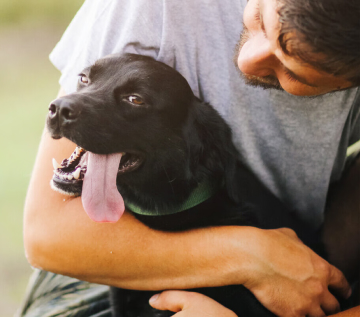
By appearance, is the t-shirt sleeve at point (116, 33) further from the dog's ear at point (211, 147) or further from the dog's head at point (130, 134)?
the dog's ear at point (211, 147)

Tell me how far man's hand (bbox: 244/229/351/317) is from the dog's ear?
22 centimetres

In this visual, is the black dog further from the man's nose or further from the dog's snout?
the man's nose

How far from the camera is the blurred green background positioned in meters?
2.53

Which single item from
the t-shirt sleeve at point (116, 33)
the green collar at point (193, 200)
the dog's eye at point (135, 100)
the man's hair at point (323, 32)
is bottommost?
the green collar at point (193, 200)

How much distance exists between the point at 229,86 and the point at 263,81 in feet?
0.59

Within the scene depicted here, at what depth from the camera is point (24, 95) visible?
12.6 feet

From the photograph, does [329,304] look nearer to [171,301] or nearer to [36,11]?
[171,301]

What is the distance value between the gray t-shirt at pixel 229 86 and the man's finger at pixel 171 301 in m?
0.55

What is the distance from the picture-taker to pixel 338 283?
1396mm

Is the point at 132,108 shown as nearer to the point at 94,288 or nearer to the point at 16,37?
the point at 94,288

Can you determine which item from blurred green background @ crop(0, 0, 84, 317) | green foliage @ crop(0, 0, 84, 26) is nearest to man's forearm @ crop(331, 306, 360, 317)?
blurred green background @ crop(0, 0, 84, 317)

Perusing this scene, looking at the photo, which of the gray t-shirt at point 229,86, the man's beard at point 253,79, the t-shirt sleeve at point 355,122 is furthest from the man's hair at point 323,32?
the t-shirt sleeve at point 355,122

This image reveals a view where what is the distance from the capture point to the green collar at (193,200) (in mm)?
1355

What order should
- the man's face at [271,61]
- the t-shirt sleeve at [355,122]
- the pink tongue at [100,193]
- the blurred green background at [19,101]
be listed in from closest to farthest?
the man's face at [271,61] < the pink tongue at [100,193] < the t-shirt sleeve at [355,122] < the blurred green background at [19,101]
